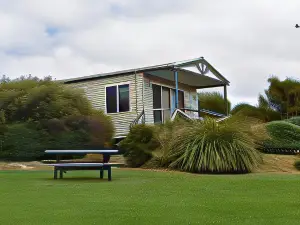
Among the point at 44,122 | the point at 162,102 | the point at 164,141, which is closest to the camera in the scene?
the point at 164,141

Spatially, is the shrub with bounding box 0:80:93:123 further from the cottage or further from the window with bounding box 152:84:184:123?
the window with bounding box 152:84:184:123

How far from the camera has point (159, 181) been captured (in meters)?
10.3

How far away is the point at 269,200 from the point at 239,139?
21.7ft

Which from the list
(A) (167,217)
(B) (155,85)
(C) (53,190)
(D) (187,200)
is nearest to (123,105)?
(B) (155,85)

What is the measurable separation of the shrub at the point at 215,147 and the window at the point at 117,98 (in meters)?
6.87

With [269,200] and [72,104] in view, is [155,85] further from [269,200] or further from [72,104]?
[269,200]

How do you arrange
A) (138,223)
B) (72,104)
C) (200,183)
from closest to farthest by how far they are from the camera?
(138,223) < (200,183) < (72,104)

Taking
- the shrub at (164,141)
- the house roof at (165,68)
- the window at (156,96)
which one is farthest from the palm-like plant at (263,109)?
the shrub at (164,141)

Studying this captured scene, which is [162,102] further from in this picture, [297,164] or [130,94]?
[297,164]

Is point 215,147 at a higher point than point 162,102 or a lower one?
lower

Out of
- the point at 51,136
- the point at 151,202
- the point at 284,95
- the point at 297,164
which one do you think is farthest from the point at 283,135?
the point at 284,95

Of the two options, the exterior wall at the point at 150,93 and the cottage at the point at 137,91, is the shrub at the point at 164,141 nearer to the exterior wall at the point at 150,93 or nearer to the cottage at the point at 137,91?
the cottage at the point at 137,91

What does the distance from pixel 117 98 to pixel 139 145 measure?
6666 millimetres

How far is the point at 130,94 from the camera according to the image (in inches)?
827
